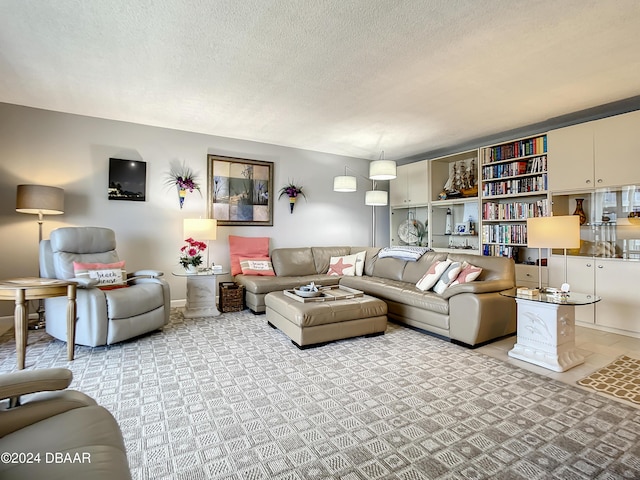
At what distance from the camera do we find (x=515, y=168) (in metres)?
4.52

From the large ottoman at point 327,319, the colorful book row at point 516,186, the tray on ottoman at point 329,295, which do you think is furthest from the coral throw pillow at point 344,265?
the colorful book row at point 516,186

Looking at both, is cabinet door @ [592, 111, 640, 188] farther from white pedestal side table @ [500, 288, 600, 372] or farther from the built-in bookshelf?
white pedestal side table @ [500, 288, 600, 372]

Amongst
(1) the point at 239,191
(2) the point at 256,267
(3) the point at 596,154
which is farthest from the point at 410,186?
(2) the point at 256,267

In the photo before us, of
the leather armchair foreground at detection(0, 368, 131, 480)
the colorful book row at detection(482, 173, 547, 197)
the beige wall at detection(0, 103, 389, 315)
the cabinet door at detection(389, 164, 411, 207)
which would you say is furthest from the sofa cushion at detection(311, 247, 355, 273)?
the leather armchair foreground at detection(0, 368, 131, 480)

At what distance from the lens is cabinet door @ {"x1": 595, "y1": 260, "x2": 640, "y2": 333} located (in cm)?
345

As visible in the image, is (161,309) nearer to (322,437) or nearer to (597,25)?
(322,437)

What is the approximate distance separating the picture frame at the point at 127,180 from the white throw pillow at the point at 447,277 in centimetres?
400

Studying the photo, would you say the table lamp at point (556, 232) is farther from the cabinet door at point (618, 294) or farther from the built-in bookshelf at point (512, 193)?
the built-in bookshelf at point (512, 193)

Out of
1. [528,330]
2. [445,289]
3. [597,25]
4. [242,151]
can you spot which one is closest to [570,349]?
[528,330]

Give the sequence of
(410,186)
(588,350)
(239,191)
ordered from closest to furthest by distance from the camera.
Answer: (588,350), (239,191), (410,186)

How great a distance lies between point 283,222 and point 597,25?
436 cm

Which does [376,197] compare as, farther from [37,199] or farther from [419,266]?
[37,199]

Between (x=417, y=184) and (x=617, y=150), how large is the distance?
2.78 meters

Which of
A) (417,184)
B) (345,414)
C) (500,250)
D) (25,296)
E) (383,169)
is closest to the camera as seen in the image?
(345,414)
